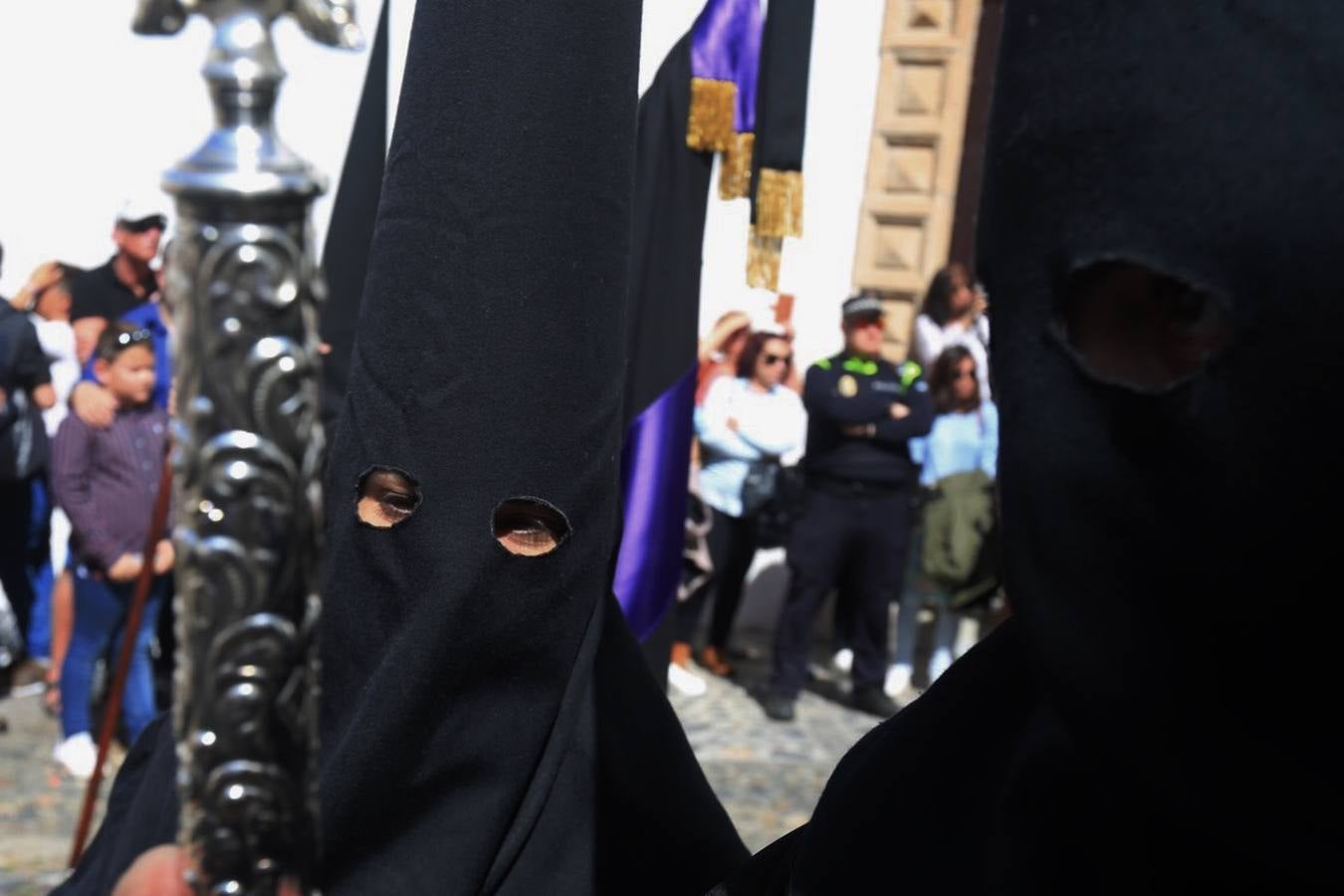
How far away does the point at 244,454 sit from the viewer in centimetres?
84

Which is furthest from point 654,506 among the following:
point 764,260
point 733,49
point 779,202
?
point 733,49

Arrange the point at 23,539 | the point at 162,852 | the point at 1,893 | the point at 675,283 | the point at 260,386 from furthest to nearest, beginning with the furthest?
the point at 23,539 → the point at 1,893 → the point at 675,283 → the point at 162,852 → the point at 260,386

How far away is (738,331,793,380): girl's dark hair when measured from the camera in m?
6.42

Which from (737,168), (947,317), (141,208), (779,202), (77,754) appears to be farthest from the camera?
(947,317)

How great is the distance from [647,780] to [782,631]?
4501 mm

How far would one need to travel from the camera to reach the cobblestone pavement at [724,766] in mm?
4562

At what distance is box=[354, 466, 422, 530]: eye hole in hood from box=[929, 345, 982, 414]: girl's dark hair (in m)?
4.77

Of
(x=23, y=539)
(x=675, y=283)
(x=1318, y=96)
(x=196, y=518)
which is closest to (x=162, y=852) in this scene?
(x=196, y=518)

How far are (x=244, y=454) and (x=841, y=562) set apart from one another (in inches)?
221

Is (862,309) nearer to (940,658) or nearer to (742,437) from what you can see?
(742,437)

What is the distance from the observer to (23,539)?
5.92 m

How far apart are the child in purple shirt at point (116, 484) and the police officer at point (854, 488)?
238cm

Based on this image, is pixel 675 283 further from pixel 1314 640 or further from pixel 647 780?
pixel 1314 640

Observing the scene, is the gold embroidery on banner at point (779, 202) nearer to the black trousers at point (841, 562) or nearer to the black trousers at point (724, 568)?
the black trousers at point (841, 562)
